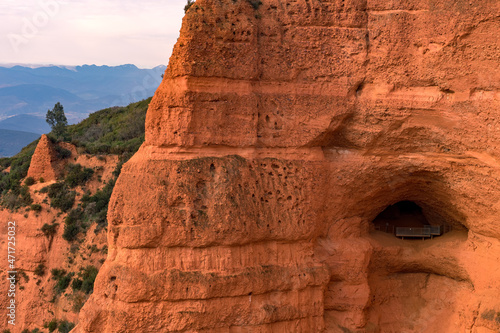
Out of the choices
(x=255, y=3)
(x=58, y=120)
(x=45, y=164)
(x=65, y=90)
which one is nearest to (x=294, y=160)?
(x=255, y=3)

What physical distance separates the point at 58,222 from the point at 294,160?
18.2 m

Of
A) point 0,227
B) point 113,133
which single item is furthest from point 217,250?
point 113,133

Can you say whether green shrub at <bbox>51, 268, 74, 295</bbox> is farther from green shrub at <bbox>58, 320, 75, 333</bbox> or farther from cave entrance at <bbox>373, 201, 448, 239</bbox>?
cave entrance at <bbox>373, 201, 448, 239</bbox>

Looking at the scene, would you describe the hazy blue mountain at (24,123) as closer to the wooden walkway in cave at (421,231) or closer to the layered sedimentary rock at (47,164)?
the layered sedimentary rock at (47,164)

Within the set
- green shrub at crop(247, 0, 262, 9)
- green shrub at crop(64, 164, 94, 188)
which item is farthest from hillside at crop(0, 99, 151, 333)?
green shrub at crop(247, 0, 262, 9)

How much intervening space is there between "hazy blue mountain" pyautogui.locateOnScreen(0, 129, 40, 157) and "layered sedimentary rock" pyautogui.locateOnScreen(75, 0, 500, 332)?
8287cm

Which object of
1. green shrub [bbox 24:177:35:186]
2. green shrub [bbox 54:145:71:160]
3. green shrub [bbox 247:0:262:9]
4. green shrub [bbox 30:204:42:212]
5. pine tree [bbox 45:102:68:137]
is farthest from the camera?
pine tree [bbox 45:102:68:137]

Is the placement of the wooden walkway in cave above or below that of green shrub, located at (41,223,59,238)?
above

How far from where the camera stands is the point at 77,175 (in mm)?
29172

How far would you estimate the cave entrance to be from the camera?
15.5m

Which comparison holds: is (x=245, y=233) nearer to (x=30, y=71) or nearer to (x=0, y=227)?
(x=0, y=227)

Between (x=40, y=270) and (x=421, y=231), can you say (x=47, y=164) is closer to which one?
(x=40, y=270)

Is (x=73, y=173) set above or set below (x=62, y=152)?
below

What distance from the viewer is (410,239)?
51.8 feet
